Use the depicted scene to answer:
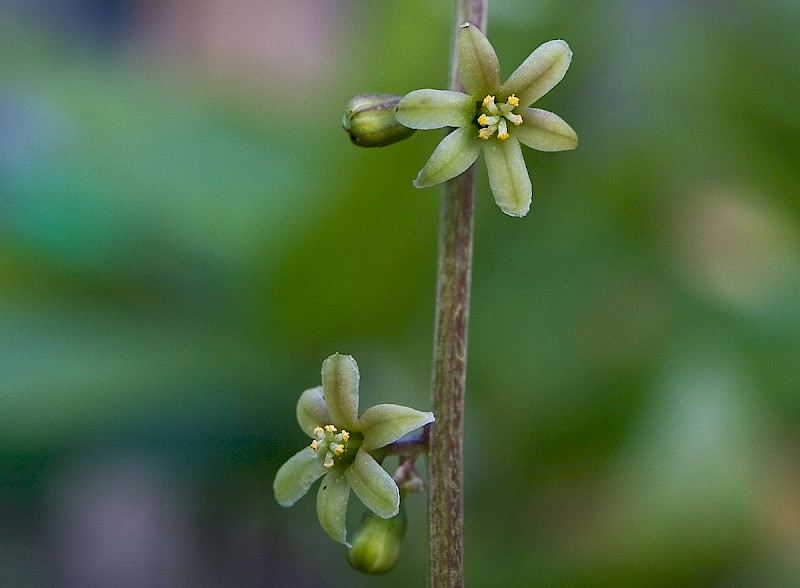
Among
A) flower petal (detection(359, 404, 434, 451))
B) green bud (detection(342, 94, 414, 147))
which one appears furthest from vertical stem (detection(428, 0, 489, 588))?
green bud (detection(342, 94, 414, 147))

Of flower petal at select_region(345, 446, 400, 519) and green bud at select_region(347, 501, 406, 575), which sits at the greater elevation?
flower petal at select_region(345, 446, 400, 519)

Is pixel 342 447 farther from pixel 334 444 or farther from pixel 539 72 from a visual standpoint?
pixel 539 72

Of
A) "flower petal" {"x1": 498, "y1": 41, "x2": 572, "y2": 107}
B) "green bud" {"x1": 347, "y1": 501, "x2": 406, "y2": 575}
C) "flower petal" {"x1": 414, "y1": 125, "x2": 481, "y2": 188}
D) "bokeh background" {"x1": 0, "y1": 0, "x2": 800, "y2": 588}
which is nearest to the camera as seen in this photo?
"flower petal" {"x1": 414, "y1": 125, "x2": 481, "y2": 188}

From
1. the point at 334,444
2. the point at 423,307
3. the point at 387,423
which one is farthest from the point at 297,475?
the point at 423,307

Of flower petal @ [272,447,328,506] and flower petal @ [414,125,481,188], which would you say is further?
flower petal @ [272,447,328,506]

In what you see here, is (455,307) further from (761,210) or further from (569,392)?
(761,210)

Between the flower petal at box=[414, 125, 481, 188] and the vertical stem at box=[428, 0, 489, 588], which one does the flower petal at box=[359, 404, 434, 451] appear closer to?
the vertical stem at box=[428, 0, 489, 588]
